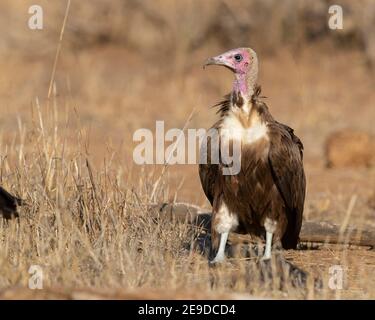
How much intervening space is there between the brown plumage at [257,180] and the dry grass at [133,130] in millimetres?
359

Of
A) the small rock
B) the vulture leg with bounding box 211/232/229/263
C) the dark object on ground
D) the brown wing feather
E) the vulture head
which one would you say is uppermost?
the vulture head

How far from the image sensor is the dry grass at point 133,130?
6227 mm

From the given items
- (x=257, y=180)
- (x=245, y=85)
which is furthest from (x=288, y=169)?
(x=245, y=85)

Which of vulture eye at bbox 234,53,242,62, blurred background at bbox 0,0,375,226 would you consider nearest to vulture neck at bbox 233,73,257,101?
vulture eye at bbox 234,53,242,62

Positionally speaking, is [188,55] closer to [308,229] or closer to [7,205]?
[308,229]

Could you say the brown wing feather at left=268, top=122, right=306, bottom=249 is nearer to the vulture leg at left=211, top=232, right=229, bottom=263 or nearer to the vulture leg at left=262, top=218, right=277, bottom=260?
the vulture leg at left=262, top=218, right=277, bottom=260

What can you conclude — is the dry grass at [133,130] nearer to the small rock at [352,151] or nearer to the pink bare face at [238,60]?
the small rock at [352,151]

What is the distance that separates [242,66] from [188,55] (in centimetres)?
1157

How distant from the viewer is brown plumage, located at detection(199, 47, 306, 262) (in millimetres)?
6793

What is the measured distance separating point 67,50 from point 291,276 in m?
12.9

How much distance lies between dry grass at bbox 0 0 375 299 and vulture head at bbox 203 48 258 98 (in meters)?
1.17

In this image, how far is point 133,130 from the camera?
14.1 meters
